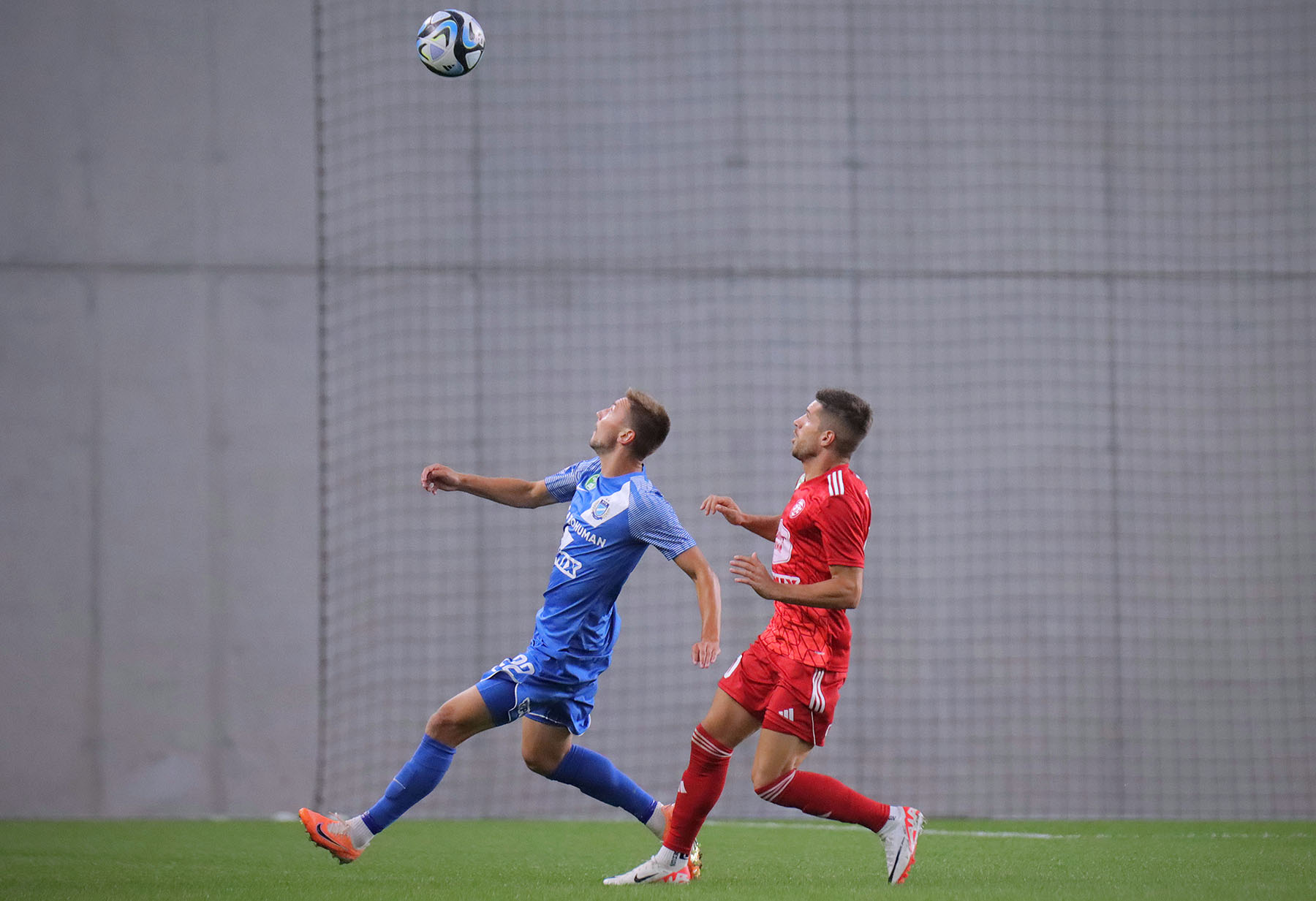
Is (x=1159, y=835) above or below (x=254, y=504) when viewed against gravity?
below

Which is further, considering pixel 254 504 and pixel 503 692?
pixel 254 504

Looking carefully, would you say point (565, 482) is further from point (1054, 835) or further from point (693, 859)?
point (1054, 835)

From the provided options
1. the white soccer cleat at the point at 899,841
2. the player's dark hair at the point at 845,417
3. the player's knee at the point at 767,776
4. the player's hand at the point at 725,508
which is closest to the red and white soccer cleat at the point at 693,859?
the player's knee at the point at 767,776

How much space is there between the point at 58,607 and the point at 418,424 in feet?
7.59

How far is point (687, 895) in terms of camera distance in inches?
150

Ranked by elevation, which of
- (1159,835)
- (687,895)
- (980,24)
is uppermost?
(980,24)

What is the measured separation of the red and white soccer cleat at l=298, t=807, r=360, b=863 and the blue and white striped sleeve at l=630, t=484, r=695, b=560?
1.46 m

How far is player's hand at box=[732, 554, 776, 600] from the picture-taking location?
147 inches

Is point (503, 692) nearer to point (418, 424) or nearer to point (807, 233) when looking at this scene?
point (418, 424)

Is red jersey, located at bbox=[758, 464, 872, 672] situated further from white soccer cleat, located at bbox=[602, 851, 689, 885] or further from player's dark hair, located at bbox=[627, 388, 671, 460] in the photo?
white soccer cleat, located at bbox=[602, 851, 689, 885]

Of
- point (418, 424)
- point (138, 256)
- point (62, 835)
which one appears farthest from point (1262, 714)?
point (138, 256)

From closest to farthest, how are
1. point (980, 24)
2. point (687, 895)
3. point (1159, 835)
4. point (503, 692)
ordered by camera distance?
point (687, 895) → point (503, 692) → point (1159, 835) → point (980, 24)

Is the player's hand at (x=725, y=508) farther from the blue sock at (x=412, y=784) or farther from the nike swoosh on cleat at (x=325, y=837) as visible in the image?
the nike swoosh on cleat at (x=325, y=837)

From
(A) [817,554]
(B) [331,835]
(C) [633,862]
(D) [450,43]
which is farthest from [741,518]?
(D) [450,43]
